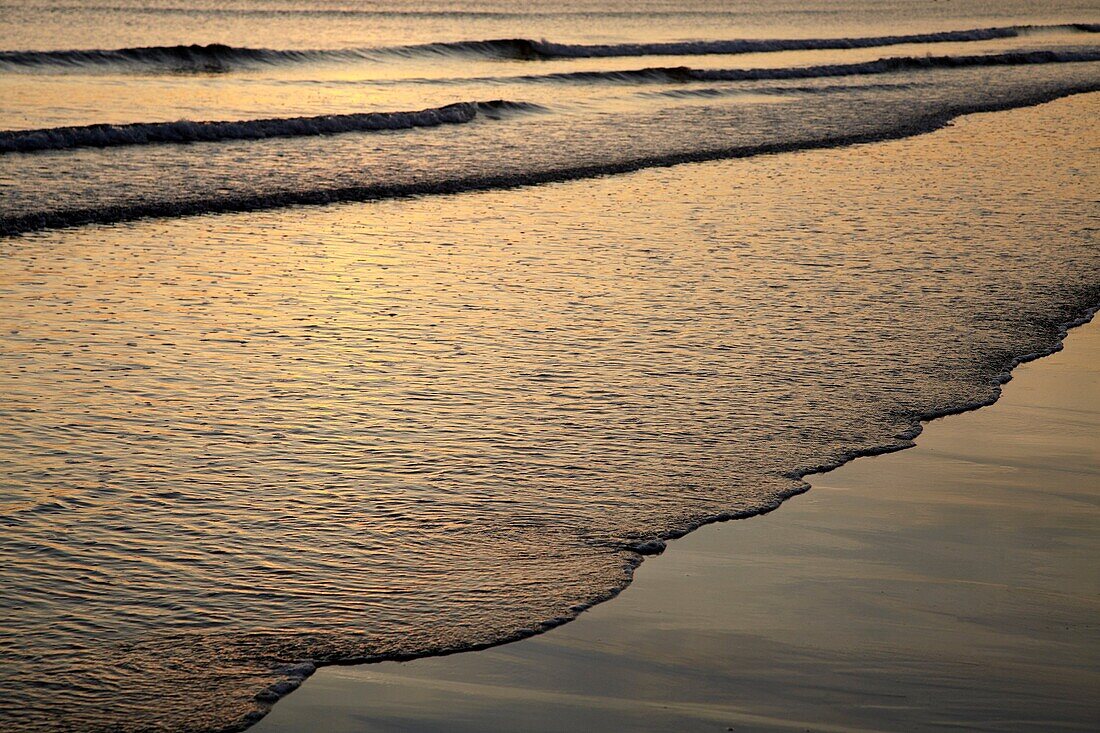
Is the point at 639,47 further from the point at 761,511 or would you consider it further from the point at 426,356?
the point at 761,511

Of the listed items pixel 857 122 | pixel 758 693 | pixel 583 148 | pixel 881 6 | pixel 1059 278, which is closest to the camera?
pixel 758 693

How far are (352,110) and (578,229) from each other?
11.3 m

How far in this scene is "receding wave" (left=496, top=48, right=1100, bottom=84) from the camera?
28469 mm

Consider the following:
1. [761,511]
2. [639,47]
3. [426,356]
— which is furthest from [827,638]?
[639,47]

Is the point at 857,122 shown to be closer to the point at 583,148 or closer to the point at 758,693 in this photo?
the point at 583,148

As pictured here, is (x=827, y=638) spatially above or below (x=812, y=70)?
below

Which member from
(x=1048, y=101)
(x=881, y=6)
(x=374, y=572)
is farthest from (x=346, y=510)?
(x=881, y=6)

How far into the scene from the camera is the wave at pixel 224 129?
14977 millimetres

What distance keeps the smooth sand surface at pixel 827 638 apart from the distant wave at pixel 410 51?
83.7 ft

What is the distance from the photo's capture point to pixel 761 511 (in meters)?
4.66

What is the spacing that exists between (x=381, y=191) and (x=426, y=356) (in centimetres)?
592

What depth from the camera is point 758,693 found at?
3.43m

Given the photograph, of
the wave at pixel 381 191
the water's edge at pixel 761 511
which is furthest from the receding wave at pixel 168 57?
the water's edge at pixel 761 511

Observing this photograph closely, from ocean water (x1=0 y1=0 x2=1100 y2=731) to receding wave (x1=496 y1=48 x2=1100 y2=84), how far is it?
443 inches
